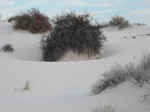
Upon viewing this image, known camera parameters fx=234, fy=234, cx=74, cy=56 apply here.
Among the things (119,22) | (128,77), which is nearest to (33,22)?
(119,22)

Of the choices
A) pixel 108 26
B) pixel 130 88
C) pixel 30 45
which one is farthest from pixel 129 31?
pixel 130 88

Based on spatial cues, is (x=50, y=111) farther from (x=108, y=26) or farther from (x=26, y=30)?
(x=108, y=26)

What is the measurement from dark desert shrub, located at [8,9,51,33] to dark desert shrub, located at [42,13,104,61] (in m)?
4.98

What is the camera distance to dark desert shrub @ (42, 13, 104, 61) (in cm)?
1112

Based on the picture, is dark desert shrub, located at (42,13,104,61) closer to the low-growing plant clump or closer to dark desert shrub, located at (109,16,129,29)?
the low-growing plant clump

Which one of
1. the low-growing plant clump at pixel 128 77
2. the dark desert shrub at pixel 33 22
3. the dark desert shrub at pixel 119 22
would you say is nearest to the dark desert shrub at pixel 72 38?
the dark desert shrub at pixel 33 22

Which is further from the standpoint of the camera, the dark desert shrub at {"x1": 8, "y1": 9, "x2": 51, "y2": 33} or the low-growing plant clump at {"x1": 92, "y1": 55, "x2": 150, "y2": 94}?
the dark desert shrub at {"x1": 8, "y1": 9, "x2": 51, "y2": 33}

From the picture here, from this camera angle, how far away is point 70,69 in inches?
326

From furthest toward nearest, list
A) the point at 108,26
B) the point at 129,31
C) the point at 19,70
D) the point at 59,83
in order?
the point at 108,26
the point at 129,31
the point at 19,70
the point at 59,83

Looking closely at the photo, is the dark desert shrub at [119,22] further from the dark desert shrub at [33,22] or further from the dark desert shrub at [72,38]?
the dark desert shrub at [72,38]

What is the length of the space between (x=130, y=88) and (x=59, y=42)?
770cm

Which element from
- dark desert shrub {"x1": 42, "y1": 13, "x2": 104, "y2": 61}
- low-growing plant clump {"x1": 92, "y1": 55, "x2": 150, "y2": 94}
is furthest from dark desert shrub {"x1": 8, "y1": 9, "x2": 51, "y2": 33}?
low-growing plant clump {"x1": 92, "y1": 55, "x2": 150, "y2": 94}

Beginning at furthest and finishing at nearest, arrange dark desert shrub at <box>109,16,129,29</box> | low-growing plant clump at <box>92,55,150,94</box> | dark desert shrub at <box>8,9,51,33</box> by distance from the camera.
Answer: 1. dark desert shrub at <box>109,16,129,29</box>
2. dark desert shrub at <box>8,9,51,33</box>
3. low-growing plant clump at <box>92,55,150,94</box>

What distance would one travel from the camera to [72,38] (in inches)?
441
